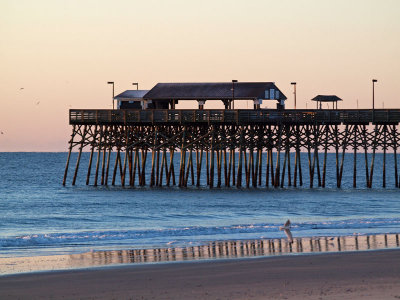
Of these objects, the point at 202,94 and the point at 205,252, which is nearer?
the point at 205,252

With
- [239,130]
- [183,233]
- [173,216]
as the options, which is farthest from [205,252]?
[239,130]

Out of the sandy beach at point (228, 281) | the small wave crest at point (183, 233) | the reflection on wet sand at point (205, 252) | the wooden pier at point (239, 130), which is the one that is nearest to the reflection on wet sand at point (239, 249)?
the reflection on wet sand at point (205, 252)

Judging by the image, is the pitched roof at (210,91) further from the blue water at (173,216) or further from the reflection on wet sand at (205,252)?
the reflection on wet sand at (205,252)

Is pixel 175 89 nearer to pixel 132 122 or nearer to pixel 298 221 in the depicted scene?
pixel 132 122

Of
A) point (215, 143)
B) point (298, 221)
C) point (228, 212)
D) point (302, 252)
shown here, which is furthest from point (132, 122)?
point (302, 252)

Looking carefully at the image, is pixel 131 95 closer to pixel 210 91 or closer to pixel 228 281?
pixel 210 91

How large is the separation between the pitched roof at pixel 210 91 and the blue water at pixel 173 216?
630 centimetres

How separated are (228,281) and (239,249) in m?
5.84

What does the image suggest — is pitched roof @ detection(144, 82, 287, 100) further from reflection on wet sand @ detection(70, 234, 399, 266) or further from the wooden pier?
reflection on wet sand @ detection(70, 234, 399, 266)

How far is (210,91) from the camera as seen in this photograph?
177 ft

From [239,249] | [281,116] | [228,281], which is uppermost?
[281,116]

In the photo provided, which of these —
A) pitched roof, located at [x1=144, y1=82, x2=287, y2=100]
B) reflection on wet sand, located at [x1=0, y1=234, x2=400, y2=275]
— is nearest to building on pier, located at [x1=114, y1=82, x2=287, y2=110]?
pitched roof, located at [x1=144, y1=82, x2=287, y2=100]

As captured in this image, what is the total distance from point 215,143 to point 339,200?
8.92 meters

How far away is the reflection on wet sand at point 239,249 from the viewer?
852 inches
